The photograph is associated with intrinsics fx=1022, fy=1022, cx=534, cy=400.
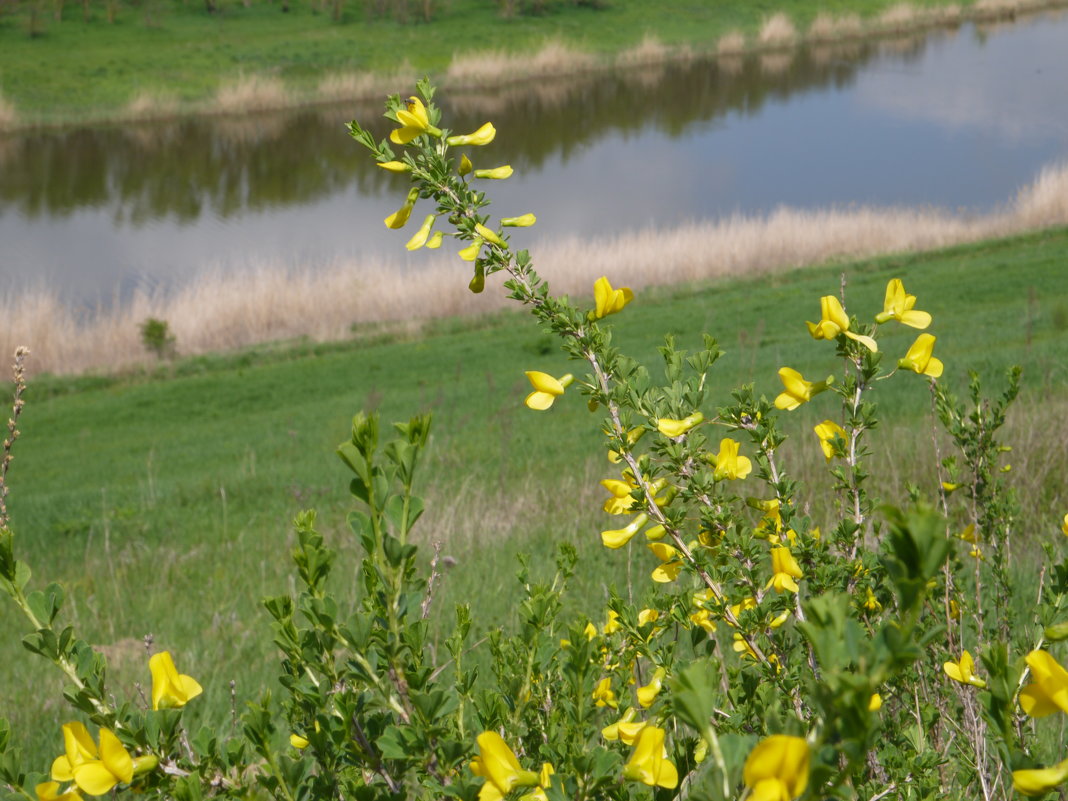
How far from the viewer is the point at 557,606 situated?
1468 mm

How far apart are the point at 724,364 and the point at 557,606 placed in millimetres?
8171

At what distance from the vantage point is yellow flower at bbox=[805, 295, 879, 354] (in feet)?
4.85

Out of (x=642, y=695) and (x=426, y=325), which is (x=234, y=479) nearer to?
(x=642, y=695)

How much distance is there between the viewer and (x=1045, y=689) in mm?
775

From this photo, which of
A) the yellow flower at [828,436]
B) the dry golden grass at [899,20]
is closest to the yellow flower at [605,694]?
the yellow flower at [828,436]

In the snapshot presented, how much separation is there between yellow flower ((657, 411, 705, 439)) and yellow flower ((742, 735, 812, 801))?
2.81 feet

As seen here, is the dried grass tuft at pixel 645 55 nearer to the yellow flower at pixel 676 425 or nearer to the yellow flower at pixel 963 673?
the yellow flower at pixel 676 425

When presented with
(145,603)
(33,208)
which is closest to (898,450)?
(145,603)

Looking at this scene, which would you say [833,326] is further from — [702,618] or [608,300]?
[702,618]

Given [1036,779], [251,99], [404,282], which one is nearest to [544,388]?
[1036,779]

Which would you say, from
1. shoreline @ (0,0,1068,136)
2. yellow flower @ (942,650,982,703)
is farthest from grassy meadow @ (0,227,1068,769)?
shoreline @ (0,0,1068,136)

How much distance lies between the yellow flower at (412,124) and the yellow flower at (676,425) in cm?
57

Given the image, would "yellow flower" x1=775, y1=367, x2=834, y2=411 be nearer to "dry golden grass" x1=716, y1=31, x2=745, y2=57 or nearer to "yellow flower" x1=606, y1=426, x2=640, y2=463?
"yellow flower" x1=606, y1=426, x2=640, y2=463

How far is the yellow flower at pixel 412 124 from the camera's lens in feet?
5.08
